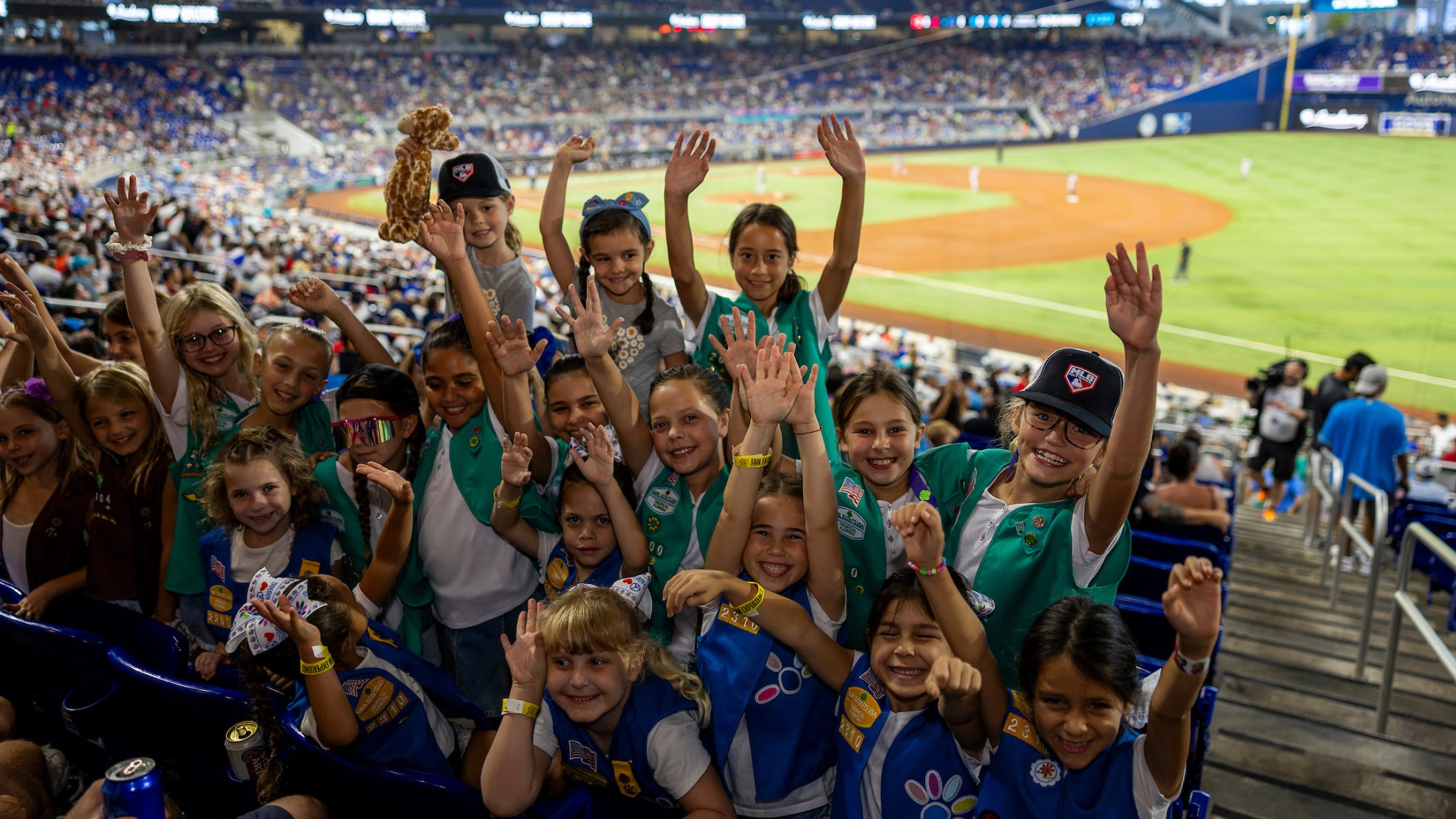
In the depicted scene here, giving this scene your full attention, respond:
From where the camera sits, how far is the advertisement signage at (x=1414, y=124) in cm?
3206

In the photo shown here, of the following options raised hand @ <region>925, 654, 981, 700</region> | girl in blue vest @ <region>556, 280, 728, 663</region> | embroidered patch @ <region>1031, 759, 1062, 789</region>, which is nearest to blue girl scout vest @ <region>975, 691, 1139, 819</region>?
embroidered patch @ <region>1031, 759, 1062, 789</region>

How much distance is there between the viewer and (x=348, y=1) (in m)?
38.7

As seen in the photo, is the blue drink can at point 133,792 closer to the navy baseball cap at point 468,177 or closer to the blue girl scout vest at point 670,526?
the blue girl scout vest at point 670,526

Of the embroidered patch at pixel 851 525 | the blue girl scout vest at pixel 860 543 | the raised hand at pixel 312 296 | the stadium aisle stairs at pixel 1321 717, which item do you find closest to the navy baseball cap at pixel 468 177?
the raised hand at pixel 312 296

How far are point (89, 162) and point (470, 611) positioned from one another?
1267 inches

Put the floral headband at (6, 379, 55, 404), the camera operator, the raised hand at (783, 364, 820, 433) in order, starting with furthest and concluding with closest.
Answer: the camera operator → the floral headband at (6, 379, 55, 404) → the raised hand at (783, 364, 820, 433)

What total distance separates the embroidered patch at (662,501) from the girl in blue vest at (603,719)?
634 mm

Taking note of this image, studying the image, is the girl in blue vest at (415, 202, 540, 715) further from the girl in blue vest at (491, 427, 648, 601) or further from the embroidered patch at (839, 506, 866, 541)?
the embroidered patch at (839, 506, 866, 541)

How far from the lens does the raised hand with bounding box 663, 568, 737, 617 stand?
2.28m

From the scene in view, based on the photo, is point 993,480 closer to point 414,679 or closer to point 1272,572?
point 414,679

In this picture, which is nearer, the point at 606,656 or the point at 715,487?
the point at 606,656

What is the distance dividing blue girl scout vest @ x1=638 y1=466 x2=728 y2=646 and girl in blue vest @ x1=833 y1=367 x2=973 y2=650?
409 millimetres

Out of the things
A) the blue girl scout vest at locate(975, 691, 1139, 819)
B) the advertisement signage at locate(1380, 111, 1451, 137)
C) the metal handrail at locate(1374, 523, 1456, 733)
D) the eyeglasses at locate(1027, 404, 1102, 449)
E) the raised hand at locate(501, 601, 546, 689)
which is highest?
the advertisement signage at locate(1380, 111, 1451, 137)

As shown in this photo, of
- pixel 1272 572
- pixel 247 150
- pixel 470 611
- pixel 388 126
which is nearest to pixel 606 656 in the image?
pixel 470 611
